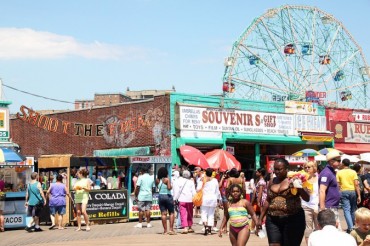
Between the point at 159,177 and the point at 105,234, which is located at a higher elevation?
the point at 159,177

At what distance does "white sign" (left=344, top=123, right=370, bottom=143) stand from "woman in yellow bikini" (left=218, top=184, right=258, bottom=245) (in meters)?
28.4

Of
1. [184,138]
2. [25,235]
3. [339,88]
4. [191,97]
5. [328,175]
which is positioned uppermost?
[339,88]

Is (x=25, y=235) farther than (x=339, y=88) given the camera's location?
No

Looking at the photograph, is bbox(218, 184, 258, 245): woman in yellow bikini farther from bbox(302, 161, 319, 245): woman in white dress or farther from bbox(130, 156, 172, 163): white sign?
bbox(130, 156, 172, 163): white sign

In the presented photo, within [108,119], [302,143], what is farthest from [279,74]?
[108,119]

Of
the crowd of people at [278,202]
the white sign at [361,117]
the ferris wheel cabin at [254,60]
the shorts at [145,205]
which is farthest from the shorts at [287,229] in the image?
the ferris wheel cabin at [254,60]

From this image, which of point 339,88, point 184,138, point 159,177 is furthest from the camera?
point 339,88

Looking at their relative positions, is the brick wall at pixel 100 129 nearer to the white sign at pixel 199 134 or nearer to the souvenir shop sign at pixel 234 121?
the white sign at pixel 199 134

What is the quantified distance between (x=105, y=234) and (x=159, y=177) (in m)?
2.17

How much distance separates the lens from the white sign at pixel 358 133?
125ft

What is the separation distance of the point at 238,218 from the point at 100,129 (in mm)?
22265

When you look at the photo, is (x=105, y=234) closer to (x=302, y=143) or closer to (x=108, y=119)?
(x=108, y=119)

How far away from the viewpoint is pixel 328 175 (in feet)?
37.3

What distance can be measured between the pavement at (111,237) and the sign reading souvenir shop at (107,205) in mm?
1063
